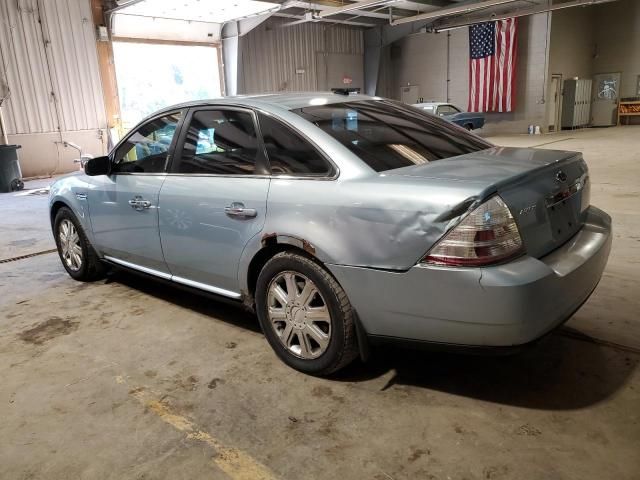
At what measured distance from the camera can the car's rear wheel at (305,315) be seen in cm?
245

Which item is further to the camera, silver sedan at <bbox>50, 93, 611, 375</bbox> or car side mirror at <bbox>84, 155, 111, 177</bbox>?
car side mirror at <bbox>84, 155, 111, 177</bbox>

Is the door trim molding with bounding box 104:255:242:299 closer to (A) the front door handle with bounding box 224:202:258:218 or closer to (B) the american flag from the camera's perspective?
(A) the front door handle with bounding box 224:202:258:218

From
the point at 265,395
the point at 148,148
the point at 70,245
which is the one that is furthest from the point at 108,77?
the point at 265,395

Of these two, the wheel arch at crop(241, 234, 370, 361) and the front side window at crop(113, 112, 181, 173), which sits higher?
the front side window at crop(113, 112, 181, 173)

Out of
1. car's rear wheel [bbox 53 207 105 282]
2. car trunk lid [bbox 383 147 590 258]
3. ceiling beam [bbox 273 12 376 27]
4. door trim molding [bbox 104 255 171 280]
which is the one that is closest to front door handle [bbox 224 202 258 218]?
car trunk lid [bbox 383 147 590 258]

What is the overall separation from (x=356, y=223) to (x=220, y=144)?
120 centimetres

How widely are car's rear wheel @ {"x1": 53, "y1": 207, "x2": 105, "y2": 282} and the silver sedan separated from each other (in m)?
0.82

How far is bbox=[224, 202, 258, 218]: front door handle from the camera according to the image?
270cm

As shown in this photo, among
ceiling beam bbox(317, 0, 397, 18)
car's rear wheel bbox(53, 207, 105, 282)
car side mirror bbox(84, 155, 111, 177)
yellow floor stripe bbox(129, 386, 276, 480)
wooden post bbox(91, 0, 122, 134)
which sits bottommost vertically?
yellow floor stripe bbox(129, 386, 276, 480)

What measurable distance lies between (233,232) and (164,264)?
2.73 ft

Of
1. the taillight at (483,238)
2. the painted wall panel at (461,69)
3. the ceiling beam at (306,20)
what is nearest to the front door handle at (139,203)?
the taillight at (483,238)

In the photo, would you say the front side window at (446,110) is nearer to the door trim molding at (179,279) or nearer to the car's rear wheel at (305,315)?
the door trim molding at (179,279)

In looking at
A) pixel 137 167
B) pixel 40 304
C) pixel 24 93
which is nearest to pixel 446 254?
pixel 137 167

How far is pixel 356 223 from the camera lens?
7.48 ft
